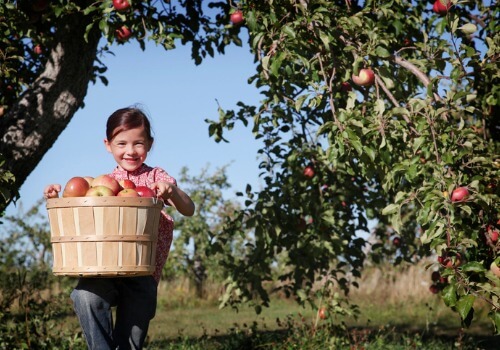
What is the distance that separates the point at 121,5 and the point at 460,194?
2.69 m

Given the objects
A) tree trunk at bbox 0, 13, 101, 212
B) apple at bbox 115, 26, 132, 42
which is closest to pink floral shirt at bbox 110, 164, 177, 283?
apple at bbox 115, 26, 132, 42

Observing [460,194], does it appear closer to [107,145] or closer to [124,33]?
[107,145]

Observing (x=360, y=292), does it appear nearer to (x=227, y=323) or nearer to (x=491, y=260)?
(x=227, y=323)

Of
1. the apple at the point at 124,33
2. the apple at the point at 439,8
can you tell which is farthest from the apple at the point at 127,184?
the apple at the point at 439,8

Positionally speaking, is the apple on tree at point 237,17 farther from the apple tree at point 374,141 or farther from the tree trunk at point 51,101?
the tree trunk at point 51,101

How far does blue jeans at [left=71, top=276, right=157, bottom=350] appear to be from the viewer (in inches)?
128

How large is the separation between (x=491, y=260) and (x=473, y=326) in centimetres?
540

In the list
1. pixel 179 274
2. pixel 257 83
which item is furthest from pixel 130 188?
pixel 179 274

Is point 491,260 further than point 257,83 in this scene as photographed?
No

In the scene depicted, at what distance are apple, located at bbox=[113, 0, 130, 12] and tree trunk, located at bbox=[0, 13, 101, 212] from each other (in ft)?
3.13

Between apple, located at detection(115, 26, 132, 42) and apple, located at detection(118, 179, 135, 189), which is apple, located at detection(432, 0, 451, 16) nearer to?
apple, located at detection(115, 26, 132, 42)

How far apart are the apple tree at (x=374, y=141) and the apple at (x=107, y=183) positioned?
1.42 metres

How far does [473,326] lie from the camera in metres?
9.31

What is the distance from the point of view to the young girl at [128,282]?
3262 mm
